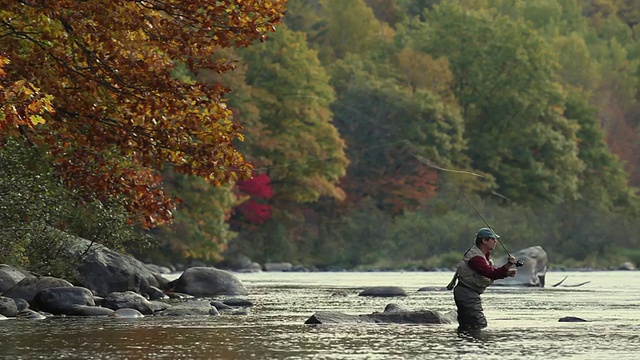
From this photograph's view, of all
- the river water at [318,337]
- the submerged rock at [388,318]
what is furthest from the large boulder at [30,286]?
the submerged rock at [388,318]

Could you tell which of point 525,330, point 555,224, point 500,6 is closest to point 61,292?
point 525,330

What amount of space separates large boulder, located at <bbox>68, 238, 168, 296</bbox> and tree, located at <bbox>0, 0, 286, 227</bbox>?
8.68 m

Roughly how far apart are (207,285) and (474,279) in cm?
1364

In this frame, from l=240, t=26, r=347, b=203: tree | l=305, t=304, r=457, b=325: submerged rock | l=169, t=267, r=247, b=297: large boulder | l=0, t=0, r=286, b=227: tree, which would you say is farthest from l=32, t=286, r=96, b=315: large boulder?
l=240, t=26, r=347, b=203: tree

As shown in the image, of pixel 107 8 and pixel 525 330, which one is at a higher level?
pixel 107 8

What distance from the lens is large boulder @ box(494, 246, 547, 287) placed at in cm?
3812

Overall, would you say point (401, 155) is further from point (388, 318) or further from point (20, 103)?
point (20, 103)

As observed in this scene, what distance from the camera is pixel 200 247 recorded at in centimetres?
5616

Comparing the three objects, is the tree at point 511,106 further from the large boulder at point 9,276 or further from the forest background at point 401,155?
the large boulder at point 9,276

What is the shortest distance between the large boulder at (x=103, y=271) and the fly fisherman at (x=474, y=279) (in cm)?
1108

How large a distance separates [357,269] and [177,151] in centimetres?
4609

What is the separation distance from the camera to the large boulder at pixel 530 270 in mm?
38125

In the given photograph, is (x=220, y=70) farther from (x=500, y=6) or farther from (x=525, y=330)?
(x=500, y=6)

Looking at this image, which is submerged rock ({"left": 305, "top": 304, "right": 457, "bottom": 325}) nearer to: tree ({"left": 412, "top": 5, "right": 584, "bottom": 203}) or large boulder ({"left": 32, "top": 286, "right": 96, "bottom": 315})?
large boulder ({"left": 32, "top": 286, "right": 96, "bottom": 315})
